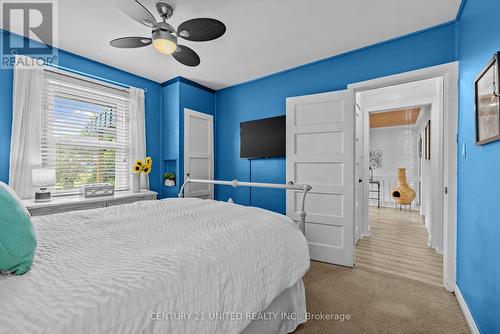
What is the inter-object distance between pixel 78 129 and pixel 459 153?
14.0 ft

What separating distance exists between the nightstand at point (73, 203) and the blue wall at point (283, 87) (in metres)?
1.55

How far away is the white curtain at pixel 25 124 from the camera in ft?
7.89

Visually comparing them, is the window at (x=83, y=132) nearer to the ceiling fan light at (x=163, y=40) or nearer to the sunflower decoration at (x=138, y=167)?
the sunflower decoration at (x=138, y=167)

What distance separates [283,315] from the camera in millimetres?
1503

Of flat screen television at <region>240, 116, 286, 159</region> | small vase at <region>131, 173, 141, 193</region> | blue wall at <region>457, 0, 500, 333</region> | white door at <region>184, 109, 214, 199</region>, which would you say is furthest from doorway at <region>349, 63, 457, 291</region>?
small vase at <region>131, 173, 141, 193</region>

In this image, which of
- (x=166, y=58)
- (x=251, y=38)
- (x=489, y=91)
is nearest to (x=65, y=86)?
(x=166, y=58)

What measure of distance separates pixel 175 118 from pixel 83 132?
1235mm

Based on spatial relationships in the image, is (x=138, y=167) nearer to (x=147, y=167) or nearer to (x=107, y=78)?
(x=147, y=167)

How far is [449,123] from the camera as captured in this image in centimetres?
219

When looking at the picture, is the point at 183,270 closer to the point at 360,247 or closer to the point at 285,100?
the point at 285,100

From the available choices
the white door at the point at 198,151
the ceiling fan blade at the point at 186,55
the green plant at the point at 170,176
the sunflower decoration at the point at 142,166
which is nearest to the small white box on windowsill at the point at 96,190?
the sunflower decoration at the point at 142,166

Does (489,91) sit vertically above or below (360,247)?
above

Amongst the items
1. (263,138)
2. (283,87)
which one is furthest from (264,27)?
(263,138)

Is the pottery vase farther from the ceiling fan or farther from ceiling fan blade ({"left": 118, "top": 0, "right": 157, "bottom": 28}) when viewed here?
ceiling fan blade ({"left": 118, "top": 0, "right": 157, "bottom": 28})
